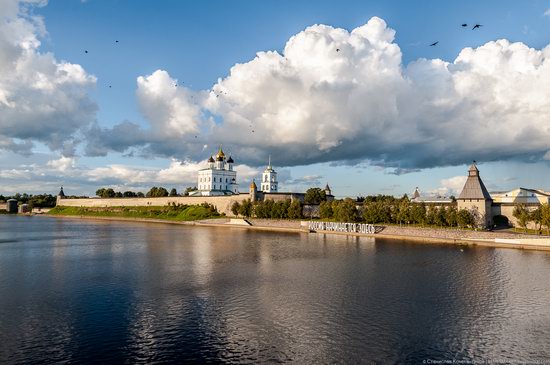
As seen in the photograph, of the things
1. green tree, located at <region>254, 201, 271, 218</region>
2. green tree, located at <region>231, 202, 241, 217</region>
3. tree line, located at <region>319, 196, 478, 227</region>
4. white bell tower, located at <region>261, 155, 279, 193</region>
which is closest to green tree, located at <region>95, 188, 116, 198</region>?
white bell tower, located at <region>261, 155, 279, 193</region>

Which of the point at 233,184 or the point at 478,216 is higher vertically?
the point at 233,184

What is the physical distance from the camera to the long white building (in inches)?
3568

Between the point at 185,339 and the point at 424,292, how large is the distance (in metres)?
11.3

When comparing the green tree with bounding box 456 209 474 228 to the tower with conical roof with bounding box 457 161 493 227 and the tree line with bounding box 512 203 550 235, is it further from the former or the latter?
the tree line with bounding box 512 203 550 235

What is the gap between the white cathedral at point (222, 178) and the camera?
298 ft

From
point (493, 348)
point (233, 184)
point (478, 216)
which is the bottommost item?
point (493, 348)

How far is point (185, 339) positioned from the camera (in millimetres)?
12969

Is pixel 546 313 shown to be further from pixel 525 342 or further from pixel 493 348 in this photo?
pixel 493 348

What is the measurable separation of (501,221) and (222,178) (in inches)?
2382

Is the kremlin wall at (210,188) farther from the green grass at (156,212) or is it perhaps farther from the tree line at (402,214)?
the tree line at (402,214)

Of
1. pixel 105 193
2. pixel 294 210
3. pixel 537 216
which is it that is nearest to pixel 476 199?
pixel 537 216

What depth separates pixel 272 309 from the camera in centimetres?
1611

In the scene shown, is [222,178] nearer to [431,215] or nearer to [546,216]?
[431,215]

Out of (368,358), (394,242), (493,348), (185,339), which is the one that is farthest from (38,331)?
(394,242)
